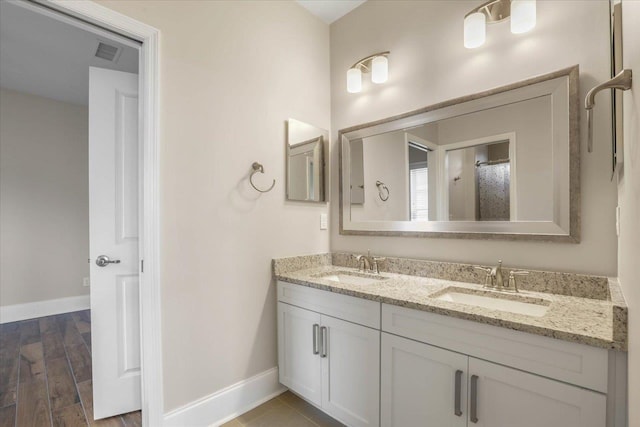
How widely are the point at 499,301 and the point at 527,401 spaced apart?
494mm

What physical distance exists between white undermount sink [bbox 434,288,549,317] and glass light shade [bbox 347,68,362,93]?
1476 mm

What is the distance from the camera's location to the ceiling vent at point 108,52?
239 cm

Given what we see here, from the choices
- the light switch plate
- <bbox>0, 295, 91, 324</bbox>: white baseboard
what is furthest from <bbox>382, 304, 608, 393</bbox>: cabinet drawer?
<bbox>0, 295, 91, 324</bbox>: white baseboard

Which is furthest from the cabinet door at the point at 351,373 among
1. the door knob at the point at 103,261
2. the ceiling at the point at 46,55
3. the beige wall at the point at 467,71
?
the ceiling at the point at 46,55

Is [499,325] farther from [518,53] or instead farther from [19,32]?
[19,32]

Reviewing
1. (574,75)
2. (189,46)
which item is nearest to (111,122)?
(189,46)

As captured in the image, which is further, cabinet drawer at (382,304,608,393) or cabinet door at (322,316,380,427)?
cabinet door at (322,316,380,427)

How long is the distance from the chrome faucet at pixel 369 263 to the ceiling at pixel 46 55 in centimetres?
239

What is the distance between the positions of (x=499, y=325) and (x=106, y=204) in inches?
83.4

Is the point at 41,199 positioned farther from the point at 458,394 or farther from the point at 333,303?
the point at 458,394

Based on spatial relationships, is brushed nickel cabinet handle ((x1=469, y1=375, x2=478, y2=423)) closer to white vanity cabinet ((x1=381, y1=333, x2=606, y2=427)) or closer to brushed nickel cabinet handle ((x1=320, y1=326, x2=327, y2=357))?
white vanity cabinet ((x1=381, y1=333, x2=606, y2=427))

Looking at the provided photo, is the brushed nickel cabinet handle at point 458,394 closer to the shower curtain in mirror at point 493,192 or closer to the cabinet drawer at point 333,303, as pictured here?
the cabinet drawer at point 333,303

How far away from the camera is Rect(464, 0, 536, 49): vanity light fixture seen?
1432 millimetres

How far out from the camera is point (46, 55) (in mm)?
2682
